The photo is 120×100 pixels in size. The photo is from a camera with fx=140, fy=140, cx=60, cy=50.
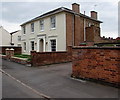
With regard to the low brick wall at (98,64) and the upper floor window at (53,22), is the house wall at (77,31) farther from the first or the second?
the low brick wall at (98,64)

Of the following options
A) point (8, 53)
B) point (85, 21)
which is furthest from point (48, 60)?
point (85, 21)

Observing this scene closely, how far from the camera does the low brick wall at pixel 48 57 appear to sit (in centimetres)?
1280

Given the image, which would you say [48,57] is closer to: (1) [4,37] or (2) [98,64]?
(2) [98,64]

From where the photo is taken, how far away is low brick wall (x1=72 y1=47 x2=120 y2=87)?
6.04 m

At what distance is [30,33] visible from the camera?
81.8 ft

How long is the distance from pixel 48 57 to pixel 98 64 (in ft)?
25.3

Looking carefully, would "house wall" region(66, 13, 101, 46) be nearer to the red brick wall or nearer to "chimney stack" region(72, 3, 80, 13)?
the red brick wall

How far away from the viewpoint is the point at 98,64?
6.73 metres

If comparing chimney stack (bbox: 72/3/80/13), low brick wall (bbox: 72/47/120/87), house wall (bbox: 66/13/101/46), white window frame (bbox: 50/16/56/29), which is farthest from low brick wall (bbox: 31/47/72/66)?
chimney stack (bbox: 72/3/80/13)

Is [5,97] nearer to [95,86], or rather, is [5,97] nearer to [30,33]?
[95,86]

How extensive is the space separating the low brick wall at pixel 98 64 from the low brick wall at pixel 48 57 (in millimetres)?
5658

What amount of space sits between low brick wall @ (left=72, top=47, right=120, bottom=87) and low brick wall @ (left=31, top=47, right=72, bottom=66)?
223 inches

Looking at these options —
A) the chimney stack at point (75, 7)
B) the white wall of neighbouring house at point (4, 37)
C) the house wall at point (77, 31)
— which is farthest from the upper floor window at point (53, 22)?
the white wall of neighbouring house at point (4, 37)

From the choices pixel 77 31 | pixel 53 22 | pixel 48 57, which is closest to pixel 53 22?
pixel 53 22
